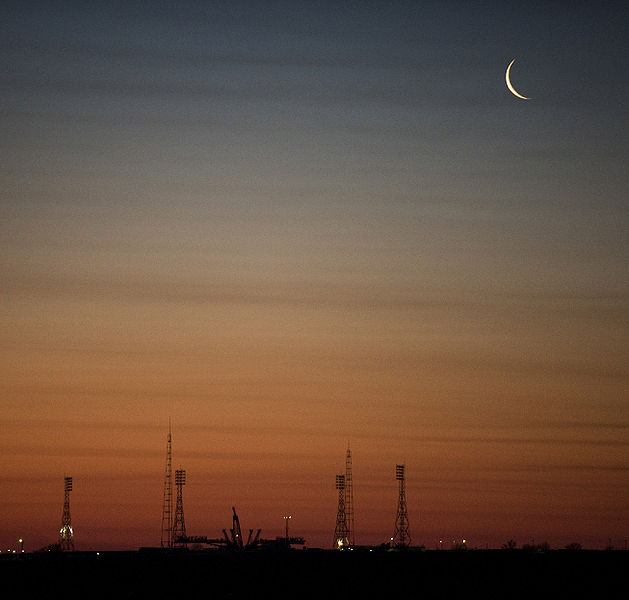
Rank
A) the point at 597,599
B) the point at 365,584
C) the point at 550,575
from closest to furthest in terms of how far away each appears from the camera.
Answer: the point at 597,599 < the point at 365,584 < the point at 550,575

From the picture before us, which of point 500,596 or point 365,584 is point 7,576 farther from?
point 500,596

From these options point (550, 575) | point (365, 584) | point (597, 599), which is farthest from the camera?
point (550, 575)

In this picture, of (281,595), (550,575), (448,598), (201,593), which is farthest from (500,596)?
(550,575)

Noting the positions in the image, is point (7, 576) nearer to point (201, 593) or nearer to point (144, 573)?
point (144, 573)

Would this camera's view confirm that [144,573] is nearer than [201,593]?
No

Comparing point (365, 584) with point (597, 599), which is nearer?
point (597, 599)

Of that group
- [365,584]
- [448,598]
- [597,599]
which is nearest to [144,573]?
[365,584]

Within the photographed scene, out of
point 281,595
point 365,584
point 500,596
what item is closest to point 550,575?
point 365,584
